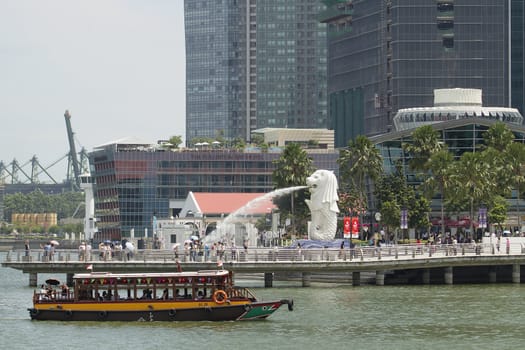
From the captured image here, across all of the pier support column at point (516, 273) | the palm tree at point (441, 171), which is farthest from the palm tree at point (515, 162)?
the pier support column at point (516, 273)

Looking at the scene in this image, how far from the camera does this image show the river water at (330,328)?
291 ft

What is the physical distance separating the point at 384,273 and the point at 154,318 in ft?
121

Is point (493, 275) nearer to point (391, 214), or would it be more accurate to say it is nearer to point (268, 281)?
point (268, 281)

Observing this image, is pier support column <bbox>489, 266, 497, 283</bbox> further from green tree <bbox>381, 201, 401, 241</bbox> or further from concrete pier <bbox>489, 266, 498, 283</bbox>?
green tree <bbox>381, 201, 401, 241</bbox>

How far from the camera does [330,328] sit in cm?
9575

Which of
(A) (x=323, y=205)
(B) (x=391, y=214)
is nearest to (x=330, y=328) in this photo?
(A) (x=323, y=205)

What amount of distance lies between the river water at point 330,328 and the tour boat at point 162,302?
74 centimetres

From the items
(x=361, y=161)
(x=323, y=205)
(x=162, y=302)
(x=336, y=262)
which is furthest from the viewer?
(x=361, y=161)

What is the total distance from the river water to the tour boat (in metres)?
0.74

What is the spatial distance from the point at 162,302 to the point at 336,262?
2767cm

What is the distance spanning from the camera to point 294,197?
181m

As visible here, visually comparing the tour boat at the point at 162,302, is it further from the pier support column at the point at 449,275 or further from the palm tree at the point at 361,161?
the palm tree at the point at 361,161

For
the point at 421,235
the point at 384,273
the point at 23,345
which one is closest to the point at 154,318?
the point at 23,345

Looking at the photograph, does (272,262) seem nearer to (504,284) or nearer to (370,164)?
(504,284)
